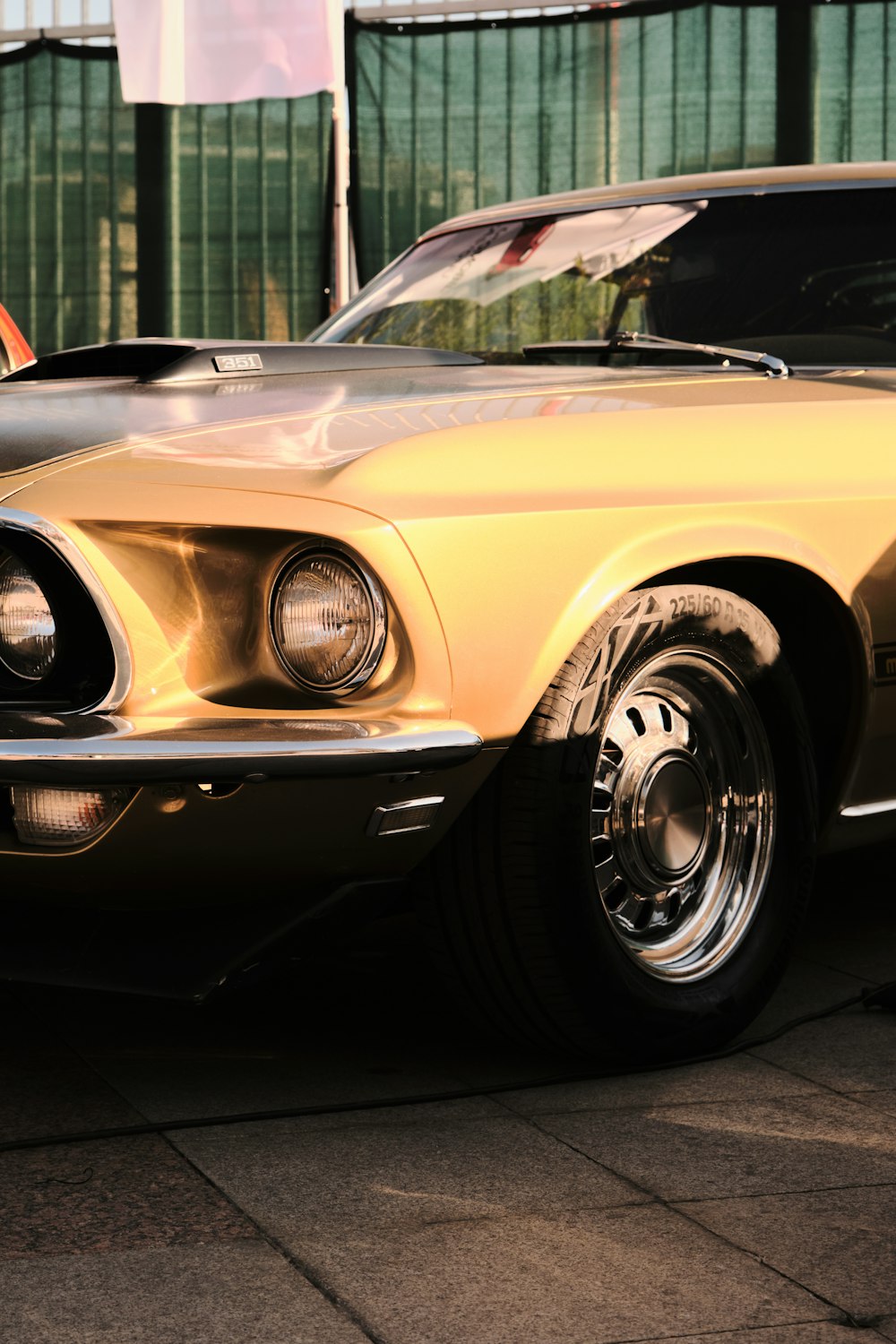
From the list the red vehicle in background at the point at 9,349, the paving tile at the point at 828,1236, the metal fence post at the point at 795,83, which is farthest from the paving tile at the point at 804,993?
the metal fence post at the point at 795,83

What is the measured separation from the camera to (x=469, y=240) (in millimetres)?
4570

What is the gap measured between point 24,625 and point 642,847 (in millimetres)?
1092

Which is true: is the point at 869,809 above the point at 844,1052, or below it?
above

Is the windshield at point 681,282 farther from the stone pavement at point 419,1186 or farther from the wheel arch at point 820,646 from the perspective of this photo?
the stone pavement at point 419,1186

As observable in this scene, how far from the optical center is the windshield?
392cm

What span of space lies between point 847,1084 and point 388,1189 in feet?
2.80

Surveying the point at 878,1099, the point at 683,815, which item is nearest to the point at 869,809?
the point at 683,815

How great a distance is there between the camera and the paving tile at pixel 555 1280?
6.81ft

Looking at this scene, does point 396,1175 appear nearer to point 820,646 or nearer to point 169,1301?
point 169,1301

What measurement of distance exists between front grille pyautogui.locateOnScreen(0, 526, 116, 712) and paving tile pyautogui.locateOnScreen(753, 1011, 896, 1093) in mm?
1303

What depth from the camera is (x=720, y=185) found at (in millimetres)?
4215

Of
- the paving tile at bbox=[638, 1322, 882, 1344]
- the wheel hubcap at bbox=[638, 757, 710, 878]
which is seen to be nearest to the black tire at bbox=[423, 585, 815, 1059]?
the wheel hubcap at bbox=[638, 757, 710, 878]

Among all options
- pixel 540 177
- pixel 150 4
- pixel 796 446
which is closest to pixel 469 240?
pixel 796 446

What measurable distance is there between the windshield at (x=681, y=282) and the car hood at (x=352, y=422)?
460 mm
